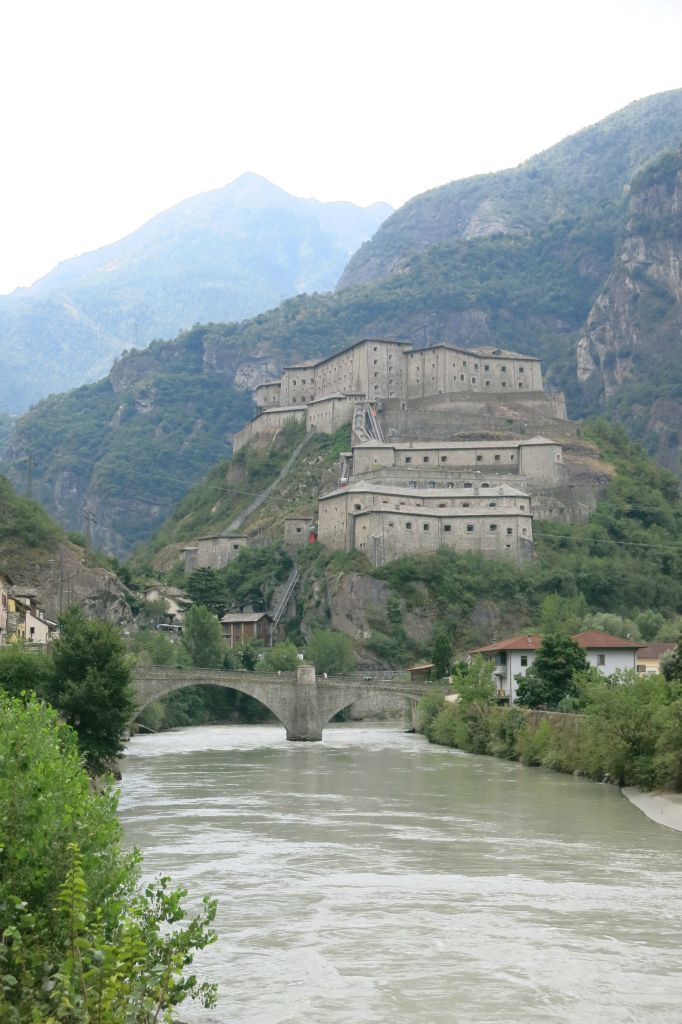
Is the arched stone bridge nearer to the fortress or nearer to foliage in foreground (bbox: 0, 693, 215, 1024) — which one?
the fortress

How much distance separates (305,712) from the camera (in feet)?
263

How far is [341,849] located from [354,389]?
378 ft

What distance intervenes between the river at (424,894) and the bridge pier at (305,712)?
86.0 feet

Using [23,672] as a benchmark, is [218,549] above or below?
above

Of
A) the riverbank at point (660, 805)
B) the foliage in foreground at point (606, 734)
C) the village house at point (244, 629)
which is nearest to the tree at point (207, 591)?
the village house at point (244, 629)

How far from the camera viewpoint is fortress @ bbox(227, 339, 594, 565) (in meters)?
118

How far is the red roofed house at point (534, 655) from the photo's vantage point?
71062mm

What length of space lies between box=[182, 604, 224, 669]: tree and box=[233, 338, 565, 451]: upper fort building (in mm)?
44739

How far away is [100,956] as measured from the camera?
12.8 meters

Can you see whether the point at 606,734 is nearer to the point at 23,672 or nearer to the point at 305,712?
the point at 23,672

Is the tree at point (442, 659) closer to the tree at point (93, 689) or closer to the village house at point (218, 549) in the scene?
the village house at point (218, 549)

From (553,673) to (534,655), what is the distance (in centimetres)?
964

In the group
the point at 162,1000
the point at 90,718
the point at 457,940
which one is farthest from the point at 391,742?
the point at 162,1000

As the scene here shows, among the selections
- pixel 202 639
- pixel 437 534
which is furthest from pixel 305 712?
pixel 437 534
